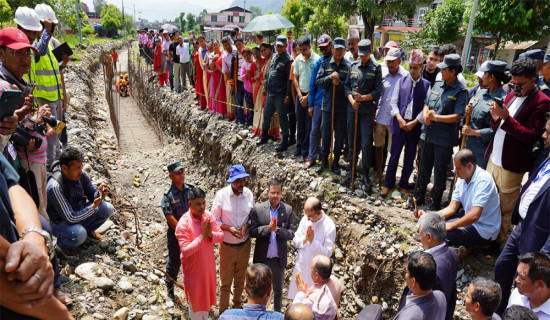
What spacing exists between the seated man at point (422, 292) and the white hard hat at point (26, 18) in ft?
18.2

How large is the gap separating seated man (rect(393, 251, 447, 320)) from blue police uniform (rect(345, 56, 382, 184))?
311 cm

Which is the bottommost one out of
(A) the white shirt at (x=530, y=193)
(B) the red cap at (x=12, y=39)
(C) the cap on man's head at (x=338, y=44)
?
(A) the white shirt at (x=530, y=193)

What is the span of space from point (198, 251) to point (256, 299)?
154cm

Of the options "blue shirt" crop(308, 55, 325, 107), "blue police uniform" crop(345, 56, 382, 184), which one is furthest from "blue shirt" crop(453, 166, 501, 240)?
"blue shirt" crop(308, 55, 325, 107)

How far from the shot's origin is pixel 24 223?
1587 mm

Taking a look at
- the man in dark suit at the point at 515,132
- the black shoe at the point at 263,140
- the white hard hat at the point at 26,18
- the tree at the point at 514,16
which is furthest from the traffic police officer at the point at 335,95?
the tree at the point at 514,16

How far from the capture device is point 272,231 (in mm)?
4492

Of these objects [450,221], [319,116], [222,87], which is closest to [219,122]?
[222,87]

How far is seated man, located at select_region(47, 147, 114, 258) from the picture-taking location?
3.98 metres

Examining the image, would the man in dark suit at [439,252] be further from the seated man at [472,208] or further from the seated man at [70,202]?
the seated man at [70,202]

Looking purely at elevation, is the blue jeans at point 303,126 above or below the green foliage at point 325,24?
below

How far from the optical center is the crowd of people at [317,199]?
2.68 m

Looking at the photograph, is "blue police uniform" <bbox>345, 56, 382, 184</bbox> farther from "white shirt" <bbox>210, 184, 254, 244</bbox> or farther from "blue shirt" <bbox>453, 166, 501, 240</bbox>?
"white shirt" <bbox>210, 184, 254, 244</bbox>

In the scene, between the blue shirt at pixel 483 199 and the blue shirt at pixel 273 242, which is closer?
the blue shirt at pixel 483 199
